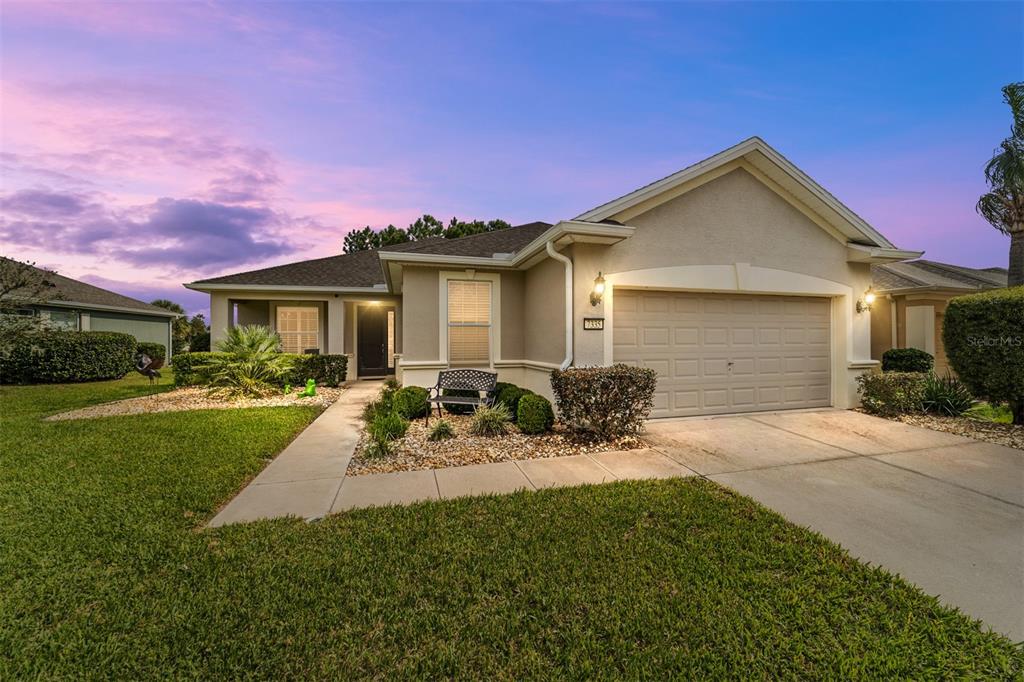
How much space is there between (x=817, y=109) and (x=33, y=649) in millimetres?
16732

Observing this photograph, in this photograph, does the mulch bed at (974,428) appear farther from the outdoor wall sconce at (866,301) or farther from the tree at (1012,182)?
the tree at (1012,182)

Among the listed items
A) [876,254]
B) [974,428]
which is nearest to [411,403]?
[974,428]

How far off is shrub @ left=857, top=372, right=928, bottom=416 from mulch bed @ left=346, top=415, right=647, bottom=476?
17.7 ft

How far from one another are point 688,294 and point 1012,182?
11.7m

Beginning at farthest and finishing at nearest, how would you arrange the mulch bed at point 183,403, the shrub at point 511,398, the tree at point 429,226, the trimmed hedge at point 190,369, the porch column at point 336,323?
the tree at point 429,226 → the porch column at point 336,323 → the trimmed hedge at point 190,369 → the mulch bed at point 183,403 → the shrub at point 511,398

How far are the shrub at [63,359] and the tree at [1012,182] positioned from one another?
91.4 ft

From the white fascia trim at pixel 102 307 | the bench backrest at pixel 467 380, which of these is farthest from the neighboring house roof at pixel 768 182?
the white fascia trim at pixel 102 307

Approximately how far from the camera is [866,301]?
8312 millimetres

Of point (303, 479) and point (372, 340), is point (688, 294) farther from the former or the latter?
point (372, 340)

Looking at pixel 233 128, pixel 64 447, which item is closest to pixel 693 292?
pixel 233 128

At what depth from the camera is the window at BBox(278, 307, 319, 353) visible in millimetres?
13422

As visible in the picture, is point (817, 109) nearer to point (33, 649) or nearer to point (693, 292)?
point (693, 292)

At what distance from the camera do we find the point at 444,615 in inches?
89.6

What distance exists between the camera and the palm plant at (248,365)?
31.7 ft
